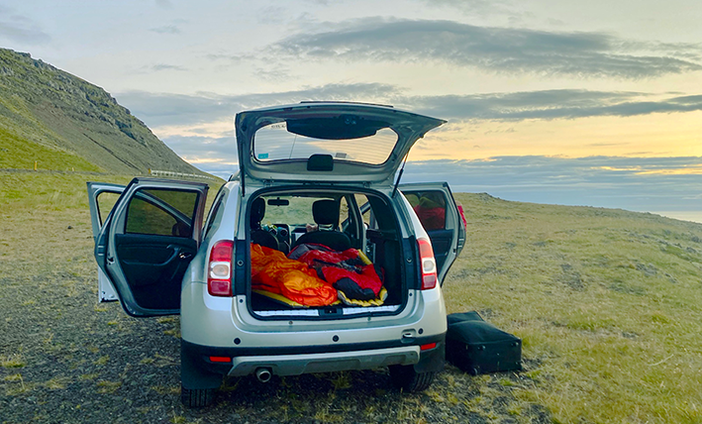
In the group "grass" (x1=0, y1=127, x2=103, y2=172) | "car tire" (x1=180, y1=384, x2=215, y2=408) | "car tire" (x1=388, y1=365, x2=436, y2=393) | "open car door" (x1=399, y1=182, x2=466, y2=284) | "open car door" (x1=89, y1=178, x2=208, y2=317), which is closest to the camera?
"car tire" (x1=180, y1=384, x2=215, y2=408)

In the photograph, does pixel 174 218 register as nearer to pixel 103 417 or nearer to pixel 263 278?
pixel 263 278

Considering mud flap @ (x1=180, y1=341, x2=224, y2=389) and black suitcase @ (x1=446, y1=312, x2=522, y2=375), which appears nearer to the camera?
mud flap @ (x1=180, y1=341, x2=224, y2=389)

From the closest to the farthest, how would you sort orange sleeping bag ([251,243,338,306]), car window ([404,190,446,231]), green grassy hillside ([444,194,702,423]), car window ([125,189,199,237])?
orange sleeping bag ([251,243,338,306]), green grassy hillside ([444,194,702,423]), car window ([125,189,199,237]), car window ([404,190,446,231])

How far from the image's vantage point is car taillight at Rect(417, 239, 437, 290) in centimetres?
392

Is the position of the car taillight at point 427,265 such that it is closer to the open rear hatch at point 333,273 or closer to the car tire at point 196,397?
the open rear hatch at point 333,273

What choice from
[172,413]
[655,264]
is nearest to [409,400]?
[172,413]

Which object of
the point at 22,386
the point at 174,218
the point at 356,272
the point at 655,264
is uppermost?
the point at 174,218

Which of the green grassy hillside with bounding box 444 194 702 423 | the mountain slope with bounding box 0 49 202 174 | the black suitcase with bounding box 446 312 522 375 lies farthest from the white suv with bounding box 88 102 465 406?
the mountain slope with bounding box 0 49 202 174

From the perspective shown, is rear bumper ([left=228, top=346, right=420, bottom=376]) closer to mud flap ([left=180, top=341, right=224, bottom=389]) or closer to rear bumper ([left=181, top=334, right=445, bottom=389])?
rear bumper ([left=181, top=334, right=445, bottom=389])

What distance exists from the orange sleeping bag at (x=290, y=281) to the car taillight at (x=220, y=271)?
58 centimetres

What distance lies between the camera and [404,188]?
5.73m

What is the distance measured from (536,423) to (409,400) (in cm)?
98

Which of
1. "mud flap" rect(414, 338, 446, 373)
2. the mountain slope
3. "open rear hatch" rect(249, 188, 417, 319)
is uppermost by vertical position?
the mountain slope

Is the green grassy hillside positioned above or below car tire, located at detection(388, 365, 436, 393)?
below
